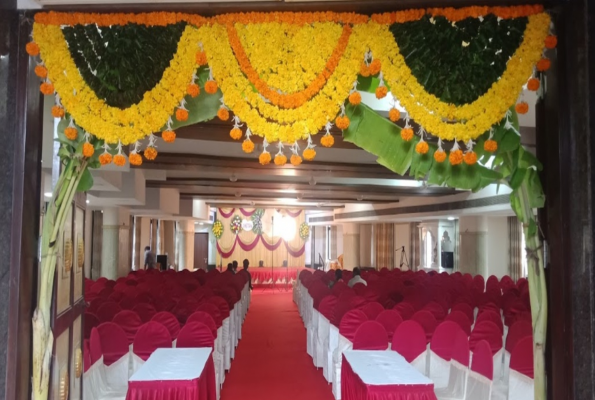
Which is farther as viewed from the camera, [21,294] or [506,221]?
[506,221]

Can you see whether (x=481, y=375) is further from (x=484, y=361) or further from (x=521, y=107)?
(x=521, y=107)

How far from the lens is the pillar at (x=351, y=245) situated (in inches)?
955

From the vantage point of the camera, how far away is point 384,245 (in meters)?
23.5

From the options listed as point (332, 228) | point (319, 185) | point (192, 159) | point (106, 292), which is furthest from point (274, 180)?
point (332, 228)

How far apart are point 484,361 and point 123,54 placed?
3.72 meters

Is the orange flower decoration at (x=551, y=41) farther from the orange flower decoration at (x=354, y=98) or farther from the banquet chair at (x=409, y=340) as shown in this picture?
the banquet chair at (x=409, y=340)

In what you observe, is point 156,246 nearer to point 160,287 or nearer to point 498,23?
point 160,287

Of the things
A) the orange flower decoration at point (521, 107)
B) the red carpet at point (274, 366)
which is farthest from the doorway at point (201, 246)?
the orange flower decoration at point (521, 107)

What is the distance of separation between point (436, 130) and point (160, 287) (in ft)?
22.6

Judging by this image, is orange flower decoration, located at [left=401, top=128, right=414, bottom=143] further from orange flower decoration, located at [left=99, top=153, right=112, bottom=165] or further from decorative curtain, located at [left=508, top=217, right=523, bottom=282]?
decorative curtain, located at [left=508, top=217, right=523, bottom=282]

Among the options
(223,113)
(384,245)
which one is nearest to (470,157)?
(223,113)

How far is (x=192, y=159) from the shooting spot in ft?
32.3

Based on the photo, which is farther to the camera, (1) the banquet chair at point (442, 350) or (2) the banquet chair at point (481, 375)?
(1) the banquet chair at point (442, 350)

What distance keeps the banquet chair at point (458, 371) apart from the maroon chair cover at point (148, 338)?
2729mm
